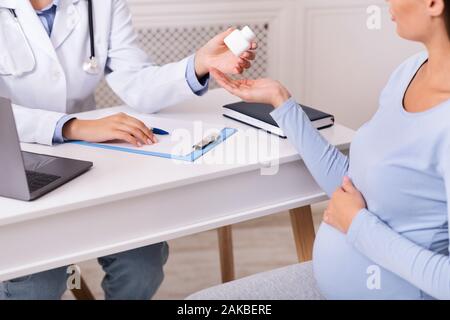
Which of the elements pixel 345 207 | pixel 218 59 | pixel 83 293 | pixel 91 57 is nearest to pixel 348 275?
pixel 345 207

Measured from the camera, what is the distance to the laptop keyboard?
1089mm

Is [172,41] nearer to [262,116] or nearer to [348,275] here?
[262,116]

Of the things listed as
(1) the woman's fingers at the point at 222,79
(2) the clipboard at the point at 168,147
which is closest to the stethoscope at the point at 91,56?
(2) the clipboard at the point at 168,147

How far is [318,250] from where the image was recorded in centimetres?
113

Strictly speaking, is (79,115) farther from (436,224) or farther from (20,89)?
(436,224)

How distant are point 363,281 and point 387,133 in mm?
248

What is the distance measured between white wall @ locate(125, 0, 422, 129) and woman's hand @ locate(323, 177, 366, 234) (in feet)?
4.80

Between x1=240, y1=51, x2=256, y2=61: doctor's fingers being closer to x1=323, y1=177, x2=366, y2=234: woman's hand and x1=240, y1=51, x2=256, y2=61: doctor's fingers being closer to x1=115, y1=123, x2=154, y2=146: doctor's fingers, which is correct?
x1=115, y1=123, x2=154, y2=146: doctor's fingers

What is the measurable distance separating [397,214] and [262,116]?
1.56 feet

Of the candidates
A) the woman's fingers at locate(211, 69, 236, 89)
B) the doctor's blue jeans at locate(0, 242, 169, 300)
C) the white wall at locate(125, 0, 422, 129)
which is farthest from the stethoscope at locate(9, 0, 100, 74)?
the white wall at locate(125, 0, 422, 129)

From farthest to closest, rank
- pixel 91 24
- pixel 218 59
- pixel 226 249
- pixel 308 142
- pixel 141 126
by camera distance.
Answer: pixel 226 249
pixel 91 24
pixel 218 59
pixel 141 126
pixel 308 142

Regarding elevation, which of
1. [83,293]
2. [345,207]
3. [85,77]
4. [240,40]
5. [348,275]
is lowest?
[83,293]

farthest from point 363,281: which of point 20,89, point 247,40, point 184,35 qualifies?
point 184,35

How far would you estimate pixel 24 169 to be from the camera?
1045 millimetres
